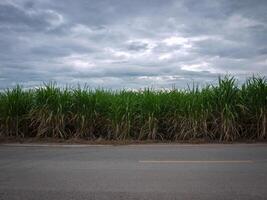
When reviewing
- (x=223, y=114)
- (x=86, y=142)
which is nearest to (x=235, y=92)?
(x=223, y=114)

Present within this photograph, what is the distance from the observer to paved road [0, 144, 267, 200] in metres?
6.76

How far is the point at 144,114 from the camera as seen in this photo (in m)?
15.9

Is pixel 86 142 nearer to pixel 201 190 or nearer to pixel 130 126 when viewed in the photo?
pixel 130 126

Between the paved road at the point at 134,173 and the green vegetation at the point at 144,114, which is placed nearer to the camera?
the paved road at the point at 134,173

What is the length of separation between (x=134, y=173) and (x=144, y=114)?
7.58 m

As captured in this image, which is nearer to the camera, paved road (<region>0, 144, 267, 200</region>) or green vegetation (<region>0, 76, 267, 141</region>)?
paved road (<region>0, 144, 267, 200</region>)

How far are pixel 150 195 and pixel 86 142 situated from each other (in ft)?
27.8

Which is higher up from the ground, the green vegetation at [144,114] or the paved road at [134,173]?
the green vegetation at [144,114]

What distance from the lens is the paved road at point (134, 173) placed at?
22.2 ft

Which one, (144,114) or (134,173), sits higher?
(144,114)

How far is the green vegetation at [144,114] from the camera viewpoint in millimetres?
15359

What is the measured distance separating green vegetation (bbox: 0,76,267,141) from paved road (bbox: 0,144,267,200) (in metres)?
3.00

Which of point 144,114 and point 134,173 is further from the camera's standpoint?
point 144,114

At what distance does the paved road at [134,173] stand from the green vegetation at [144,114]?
3003 mm
